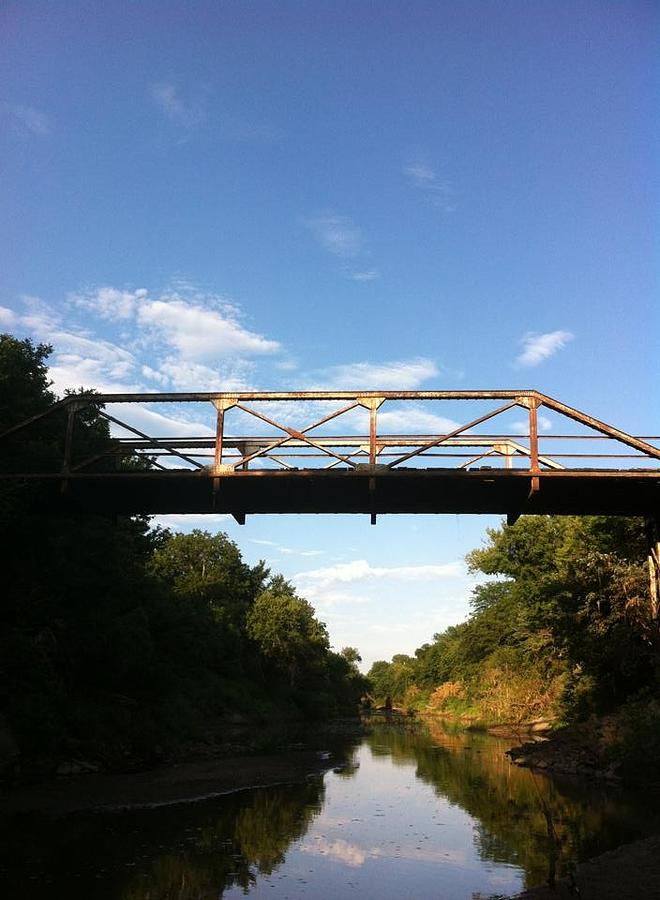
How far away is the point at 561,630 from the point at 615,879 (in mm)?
20177

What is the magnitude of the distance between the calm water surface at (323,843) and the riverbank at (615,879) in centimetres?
58

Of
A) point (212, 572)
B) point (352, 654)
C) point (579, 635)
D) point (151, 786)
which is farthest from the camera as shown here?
point (352, 654)

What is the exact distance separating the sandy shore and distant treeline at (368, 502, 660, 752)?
44.0 ft

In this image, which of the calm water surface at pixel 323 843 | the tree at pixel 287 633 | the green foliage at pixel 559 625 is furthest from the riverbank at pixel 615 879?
the tree at pixel 287 633

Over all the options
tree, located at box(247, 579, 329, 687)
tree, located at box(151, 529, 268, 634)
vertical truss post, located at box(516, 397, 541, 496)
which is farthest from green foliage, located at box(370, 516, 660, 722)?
tree, located at box(151, 529, 268, 634)

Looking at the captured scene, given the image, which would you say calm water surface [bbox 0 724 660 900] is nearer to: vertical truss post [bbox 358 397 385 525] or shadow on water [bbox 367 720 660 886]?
shadow on water [bbox 367 720 660 886]

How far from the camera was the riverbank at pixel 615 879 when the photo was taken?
11633 millimetres

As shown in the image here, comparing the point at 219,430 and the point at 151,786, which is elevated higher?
the point at 219,430

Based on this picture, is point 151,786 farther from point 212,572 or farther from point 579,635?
point 212,572

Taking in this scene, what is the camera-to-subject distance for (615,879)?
12648mm

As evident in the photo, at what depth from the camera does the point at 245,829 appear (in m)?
17.5

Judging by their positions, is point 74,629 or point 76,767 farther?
point 74,629

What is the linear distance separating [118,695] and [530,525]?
34.8m

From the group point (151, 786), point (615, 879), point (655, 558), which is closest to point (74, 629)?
point (151, 786)
